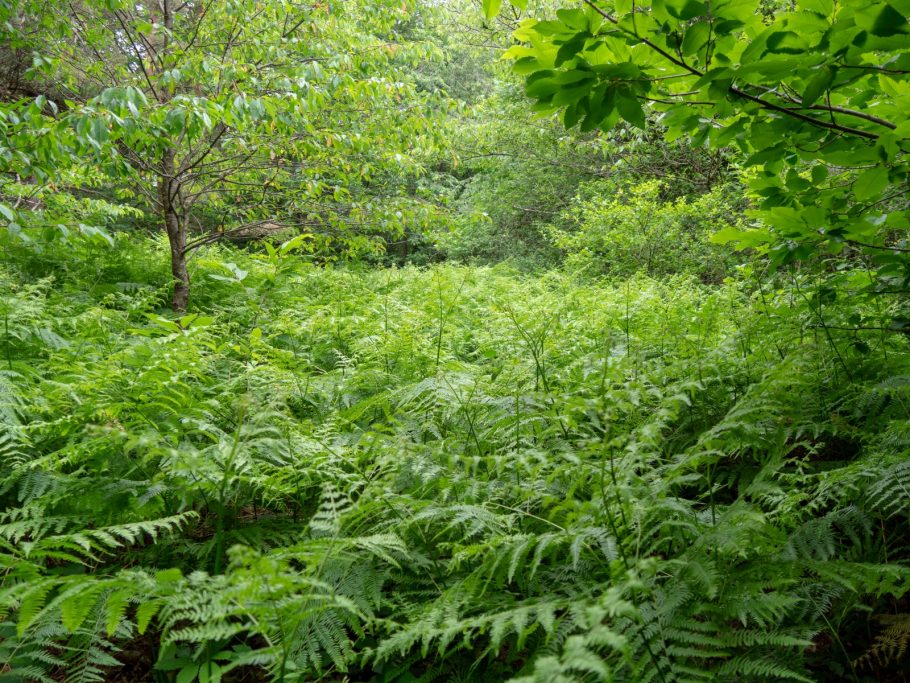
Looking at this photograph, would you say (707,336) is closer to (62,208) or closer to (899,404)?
(899,404)

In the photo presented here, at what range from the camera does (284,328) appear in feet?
12.5

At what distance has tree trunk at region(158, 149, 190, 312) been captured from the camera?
485 cm

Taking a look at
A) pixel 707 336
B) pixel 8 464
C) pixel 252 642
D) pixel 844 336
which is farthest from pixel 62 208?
pixel 844 336

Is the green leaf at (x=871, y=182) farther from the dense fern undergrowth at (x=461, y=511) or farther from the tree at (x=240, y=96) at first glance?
the tree at (x=240, y=96)

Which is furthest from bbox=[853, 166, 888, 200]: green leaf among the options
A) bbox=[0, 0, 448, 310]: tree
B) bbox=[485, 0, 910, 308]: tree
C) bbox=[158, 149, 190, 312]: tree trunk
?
bbox=[158, 149, 190, 312]: tree trunk

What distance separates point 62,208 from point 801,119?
6116 mm

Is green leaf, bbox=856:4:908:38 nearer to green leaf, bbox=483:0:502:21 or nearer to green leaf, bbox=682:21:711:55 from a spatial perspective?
green leaf, bbox=682:21:711:55

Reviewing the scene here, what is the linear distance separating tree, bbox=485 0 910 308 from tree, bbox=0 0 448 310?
2.74 metres

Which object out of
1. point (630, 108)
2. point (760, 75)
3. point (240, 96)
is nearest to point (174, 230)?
point (240, 96)

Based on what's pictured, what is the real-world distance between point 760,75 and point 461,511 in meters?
1.64

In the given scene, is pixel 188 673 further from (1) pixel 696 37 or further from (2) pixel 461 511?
(1) pixel 696 37

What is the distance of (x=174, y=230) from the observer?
5.08 m

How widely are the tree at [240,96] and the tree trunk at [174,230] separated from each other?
0.01 metres

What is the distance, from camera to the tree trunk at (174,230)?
4.85m
